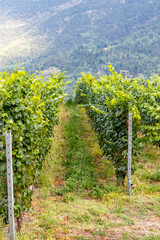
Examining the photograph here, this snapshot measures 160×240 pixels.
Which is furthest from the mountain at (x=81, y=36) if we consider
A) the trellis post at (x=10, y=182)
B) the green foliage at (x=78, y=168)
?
the trellis post at (x=10, y=182)

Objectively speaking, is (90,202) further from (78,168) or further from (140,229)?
(78,168)

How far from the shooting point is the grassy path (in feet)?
12.5

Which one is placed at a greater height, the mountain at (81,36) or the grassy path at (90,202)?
the mountain at (81,36)

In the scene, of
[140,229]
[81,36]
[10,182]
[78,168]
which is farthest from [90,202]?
[81,36]

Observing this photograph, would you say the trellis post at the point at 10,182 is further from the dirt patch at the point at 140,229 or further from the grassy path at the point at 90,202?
the dirt patch at the point at 140,229

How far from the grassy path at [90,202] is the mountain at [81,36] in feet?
95.6

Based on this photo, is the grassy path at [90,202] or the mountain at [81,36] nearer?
the grassy path at [90,202]

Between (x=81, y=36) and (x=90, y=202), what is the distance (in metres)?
146

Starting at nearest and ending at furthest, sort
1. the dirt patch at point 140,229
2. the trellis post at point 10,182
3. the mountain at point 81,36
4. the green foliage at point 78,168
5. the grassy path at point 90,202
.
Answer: the trellis post at point 10,182
the dirt patch at point 140,229
the grassy path at point 90,202
the green foliage at point 78,168
the mountain at point 81,36

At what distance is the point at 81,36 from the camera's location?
143125 mm

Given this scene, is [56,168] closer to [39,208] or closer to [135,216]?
[39,208]

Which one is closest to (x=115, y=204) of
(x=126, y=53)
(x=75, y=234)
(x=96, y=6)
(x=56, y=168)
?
(x=75, y=234)

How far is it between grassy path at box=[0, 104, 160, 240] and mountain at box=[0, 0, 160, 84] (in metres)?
29.1

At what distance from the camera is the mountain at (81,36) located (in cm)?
8612
